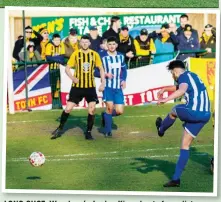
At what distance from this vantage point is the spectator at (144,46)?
Answer: 13.4m

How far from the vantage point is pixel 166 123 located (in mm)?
13359

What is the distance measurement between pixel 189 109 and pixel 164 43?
855mm

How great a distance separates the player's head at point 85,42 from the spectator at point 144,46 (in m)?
0.55

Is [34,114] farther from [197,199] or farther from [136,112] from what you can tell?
[197,199]

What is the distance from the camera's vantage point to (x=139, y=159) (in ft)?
43.8

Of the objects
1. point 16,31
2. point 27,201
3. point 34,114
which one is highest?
point 16,31

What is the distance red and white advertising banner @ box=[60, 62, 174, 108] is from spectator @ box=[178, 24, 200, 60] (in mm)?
253

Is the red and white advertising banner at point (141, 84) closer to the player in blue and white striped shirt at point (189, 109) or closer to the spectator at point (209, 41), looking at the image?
the player in blue and white striped shirt at point (189, 109)

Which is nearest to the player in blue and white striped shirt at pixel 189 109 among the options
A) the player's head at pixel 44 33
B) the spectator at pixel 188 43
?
the spectator at pixel 188 43

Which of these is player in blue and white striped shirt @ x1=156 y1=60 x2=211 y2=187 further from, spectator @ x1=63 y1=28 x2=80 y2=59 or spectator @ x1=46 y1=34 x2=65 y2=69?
spectator @ x1=46 y1=34 x2=65 y2=69

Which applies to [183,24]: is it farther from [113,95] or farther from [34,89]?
[34,89]

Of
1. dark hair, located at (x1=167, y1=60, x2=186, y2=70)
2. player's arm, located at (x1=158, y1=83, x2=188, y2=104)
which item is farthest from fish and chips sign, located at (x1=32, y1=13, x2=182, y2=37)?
player's arm, located at (x1=158, y1=83, x2=188, y2=104)

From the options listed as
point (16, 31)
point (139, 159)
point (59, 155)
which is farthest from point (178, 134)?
point (16, 31)

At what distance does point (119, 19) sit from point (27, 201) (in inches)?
90.6
